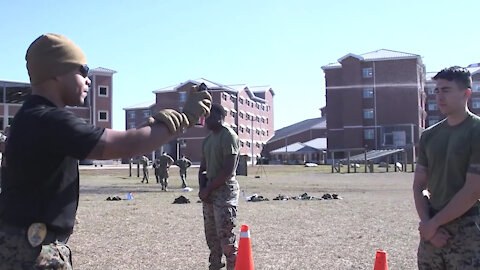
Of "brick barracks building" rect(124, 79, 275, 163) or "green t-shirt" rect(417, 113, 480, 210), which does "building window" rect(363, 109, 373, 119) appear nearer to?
"brick barracks building" rect(124, 79, 275, 163)

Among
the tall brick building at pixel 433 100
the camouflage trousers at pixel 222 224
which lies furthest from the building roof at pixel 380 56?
the camouflage trousers at pixel 222 224

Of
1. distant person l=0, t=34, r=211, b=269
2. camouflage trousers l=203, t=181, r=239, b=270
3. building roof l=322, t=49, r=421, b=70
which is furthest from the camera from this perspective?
building roof l=322, t=49, r=421, b=70

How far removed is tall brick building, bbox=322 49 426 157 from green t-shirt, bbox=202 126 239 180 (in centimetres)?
7462

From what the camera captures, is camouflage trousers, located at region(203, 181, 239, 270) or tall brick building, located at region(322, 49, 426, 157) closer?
camouflage trousers, located at region(203, 181, 239, 270)

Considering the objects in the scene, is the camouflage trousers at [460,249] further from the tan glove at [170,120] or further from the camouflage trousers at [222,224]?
the camouflage trousers at [222,224]

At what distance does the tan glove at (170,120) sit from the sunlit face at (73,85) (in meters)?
0.38

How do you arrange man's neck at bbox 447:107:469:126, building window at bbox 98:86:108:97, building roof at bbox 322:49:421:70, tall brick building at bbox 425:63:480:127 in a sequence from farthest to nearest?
1. tall brick building at bbox 425:63:480:127
2. building roof at bbox 322:49:421:70
3. building window at bbox 98:86:108:97
4. man's neck at bbox 447:107:469:126

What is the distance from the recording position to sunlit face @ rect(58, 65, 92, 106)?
254 centimetres

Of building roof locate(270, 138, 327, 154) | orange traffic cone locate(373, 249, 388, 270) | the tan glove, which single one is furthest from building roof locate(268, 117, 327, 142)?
the tan glove

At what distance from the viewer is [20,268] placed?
2.46 m

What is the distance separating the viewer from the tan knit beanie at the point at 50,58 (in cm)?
249

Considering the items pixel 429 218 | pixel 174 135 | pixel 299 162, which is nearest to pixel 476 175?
pixel 429 218

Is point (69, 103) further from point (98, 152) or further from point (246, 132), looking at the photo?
point (246, 132)

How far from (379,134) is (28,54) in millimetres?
80726
